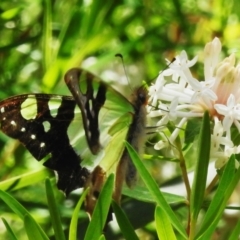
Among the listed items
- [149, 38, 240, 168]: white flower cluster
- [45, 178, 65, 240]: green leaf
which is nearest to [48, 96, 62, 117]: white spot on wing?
[149, 38, 240, 168]: white flower cluster

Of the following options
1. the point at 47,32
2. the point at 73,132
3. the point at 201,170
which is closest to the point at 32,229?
the point at 201,170

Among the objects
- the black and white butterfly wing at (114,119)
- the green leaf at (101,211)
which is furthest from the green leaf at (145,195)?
the green leaf at (101,211)

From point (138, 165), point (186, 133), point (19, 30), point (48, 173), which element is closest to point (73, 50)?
point (19, 30)

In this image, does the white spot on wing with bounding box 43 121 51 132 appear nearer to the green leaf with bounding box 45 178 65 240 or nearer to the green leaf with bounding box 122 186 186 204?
the green leaf with bounding box 122 186 186 204

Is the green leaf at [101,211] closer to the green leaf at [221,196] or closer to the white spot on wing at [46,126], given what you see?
the green leaf at [221,196]

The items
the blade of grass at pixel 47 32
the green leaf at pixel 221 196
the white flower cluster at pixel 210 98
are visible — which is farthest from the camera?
the blade of grass at pixel 47 32
